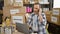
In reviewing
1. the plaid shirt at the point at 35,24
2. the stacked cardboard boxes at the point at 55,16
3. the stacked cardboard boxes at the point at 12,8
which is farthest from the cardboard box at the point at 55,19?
the stacked cardboard boxes at the point at 12,8

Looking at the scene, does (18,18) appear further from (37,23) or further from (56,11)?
(56,11)

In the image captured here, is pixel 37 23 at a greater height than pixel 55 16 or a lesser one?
lesser

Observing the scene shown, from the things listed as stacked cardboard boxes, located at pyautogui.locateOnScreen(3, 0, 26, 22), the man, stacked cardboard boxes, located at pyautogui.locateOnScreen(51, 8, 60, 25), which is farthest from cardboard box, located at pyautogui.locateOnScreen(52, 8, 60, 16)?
stacked cardboard boxes, located at pyautogui.locateOnScreen(3, 0, 26, 22)

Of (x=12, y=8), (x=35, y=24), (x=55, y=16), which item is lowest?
(x=35, y=24)

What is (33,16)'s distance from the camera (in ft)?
7.52

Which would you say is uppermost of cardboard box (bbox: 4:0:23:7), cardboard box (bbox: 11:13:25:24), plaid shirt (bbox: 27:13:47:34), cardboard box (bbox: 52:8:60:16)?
cardboard box (bbox: 4:0:23:7)

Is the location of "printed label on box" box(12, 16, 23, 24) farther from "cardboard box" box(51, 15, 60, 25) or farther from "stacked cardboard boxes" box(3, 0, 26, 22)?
"cardboard box" box(51, 15, 60, 25)

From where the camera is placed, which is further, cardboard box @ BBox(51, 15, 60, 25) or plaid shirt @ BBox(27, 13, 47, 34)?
plaid shirt @ BBox(27, 13, 47, 34)

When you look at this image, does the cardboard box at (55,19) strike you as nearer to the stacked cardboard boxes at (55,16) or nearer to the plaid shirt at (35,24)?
the stacked cardboard boxes at (55,16)

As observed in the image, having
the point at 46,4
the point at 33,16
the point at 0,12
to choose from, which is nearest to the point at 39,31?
the point at 33,16

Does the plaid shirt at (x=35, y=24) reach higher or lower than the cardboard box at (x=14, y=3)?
lower

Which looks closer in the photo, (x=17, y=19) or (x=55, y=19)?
(x=55, y=19)

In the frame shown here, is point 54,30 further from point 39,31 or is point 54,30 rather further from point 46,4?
point 46,4

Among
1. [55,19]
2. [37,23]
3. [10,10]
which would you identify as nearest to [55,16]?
[55,19]
